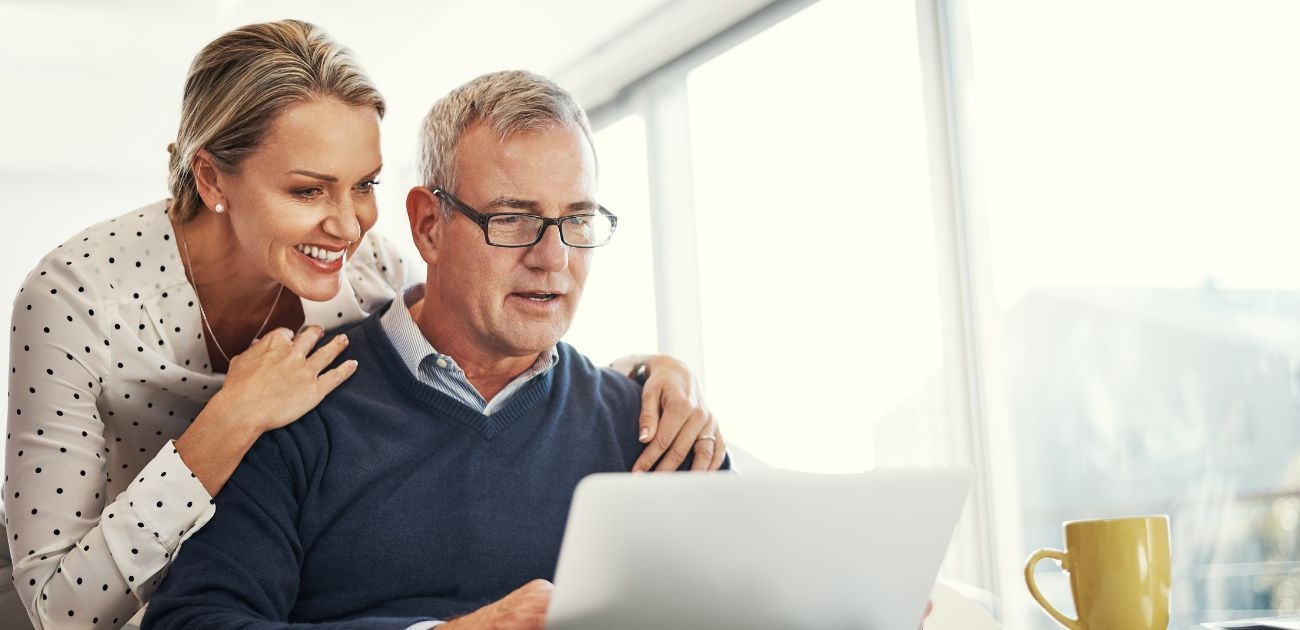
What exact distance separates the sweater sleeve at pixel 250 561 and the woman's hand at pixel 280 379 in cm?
4

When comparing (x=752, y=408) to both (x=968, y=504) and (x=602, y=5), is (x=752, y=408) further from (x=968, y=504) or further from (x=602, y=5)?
(x=602, y=5)

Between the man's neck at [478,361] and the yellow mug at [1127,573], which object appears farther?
the man's neck at [478,361]

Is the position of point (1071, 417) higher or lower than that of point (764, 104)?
lower

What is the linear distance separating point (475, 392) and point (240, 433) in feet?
1.03

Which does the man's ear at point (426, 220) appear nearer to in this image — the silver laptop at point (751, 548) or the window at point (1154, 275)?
the silver laptop at point (751, 548)

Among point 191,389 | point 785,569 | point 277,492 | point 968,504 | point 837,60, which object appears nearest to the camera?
point 785,569

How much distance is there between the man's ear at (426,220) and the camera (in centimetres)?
160

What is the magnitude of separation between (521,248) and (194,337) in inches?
21.7

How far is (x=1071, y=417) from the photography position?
2.63 metres

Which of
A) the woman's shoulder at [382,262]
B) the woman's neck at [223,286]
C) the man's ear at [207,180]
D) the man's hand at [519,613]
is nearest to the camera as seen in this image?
the man's hand at [519,613]

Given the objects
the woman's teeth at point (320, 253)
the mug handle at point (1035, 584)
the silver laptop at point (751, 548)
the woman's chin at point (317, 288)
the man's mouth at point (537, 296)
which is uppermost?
the woman's teeth at point (320, 253)

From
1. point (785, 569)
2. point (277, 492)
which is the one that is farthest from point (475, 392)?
point (785, 569)

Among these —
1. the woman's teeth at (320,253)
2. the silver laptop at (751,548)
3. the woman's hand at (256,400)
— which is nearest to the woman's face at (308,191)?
the woman's teeth at (320,253)

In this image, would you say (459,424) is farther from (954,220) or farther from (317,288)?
(954,220)
